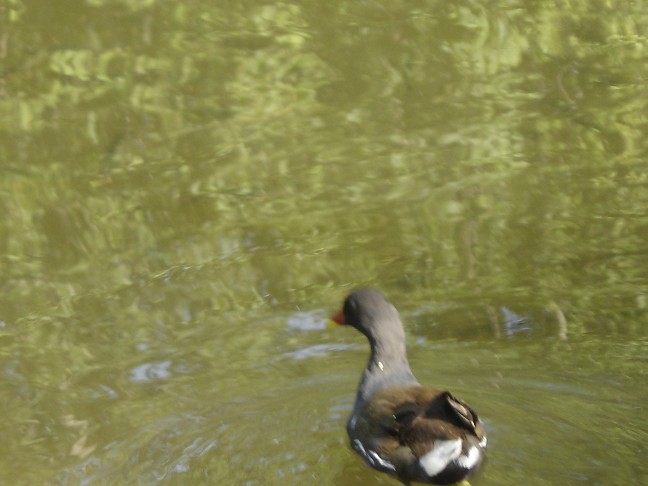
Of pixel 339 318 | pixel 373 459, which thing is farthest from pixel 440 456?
pixel 339 318

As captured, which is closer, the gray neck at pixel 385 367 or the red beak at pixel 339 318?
the gray neck at pixel 385 367

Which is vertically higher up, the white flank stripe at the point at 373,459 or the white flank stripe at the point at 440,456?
the white flank stripe at the point at 440,456

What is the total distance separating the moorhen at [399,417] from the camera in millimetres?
4918

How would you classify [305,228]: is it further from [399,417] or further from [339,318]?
[399,417]

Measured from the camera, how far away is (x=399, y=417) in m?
5.25

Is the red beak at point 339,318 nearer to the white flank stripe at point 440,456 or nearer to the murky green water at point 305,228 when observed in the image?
the murky green water at point 305,228

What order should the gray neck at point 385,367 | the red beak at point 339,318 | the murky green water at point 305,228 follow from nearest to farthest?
the murky green water at point 305,228 → the gray neck at point 385,367 → the red beak at point 339,318

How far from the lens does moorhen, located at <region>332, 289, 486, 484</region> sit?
4.92 m

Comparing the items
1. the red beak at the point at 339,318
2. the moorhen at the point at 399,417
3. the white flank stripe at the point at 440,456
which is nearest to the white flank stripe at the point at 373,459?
the moorhen at the point at 399,417

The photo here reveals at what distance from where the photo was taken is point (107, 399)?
6008 mm

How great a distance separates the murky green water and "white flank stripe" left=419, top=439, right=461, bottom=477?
0.71ft

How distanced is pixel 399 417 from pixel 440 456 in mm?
352

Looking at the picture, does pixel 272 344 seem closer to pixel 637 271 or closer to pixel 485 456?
pixel 485 456

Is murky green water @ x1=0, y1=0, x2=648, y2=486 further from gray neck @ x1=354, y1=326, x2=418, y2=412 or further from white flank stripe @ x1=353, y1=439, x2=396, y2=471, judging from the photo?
gray neck @ x1=354, y1=326, x2=418, y2=412
